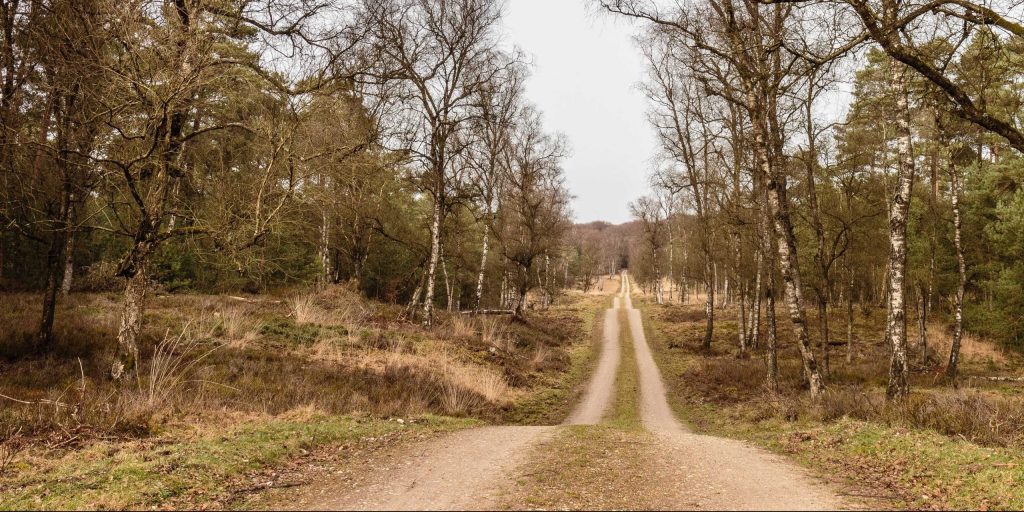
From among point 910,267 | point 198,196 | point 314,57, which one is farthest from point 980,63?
point 910,267

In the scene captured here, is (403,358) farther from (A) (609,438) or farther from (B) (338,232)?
(B) (338,232)

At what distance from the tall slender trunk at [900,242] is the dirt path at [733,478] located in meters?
3.63

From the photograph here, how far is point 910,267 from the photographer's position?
76.4ft

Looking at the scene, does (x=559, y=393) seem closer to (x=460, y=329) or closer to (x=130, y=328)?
(x=460, y=329)

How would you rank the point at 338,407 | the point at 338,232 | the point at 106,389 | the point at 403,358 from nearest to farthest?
1. the point at 106,389
2. the point at 338,407
3. the point at 403,358
4. the point at 338,232

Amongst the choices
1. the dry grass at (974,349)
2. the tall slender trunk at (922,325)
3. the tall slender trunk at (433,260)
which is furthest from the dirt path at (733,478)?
the dry grass at (974,349)

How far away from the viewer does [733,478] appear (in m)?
5.50

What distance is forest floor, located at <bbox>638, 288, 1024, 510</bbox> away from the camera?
5316mm

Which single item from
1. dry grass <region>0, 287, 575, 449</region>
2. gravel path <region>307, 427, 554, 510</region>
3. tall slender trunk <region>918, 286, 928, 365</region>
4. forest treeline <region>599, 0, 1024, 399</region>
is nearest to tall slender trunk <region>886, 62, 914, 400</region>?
forest treeline <region>599, 0, 1024, 399</region>

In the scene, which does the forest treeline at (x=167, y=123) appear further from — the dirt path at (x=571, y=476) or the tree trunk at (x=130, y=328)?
the dirt path at (x=571, y=476)

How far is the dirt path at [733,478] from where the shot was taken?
4.44 m

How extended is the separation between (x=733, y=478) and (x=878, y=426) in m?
4.54

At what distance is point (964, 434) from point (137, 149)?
14.0 meters

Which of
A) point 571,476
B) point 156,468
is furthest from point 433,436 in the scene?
point 156,468
